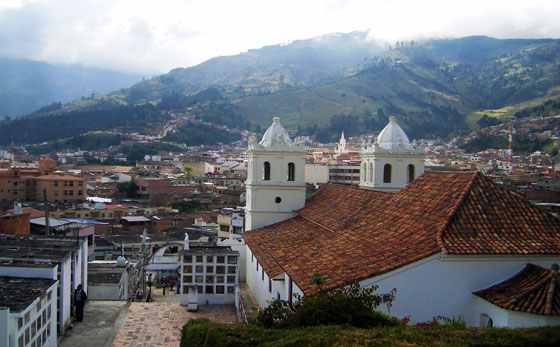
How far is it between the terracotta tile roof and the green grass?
1463 millimetres

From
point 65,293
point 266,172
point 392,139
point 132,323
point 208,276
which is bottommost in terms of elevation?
point 132,323

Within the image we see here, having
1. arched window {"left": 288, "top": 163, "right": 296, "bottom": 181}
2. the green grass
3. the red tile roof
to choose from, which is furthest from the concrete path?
arched window {"left": 288, "top": 163, "right": 296, "bottom": 181}

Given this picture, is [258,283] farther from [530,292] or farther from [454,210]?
[530,292]

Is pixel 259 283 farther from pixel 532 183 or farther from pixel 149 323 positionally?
pixel 532 183

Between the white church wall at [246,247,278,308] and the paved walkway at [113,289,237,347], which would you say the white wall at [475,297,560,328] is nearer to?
the white church wall at [246,247,278,308]

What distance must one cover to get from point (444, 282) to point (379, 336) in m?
3.94

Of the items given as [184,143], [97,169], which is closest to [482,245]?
[97,169]

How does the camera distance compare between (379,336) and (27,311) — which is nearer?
(379,336)

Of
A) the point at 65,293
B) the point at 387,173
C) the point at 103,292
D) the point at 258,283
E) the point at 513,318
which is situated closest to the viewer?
the point at 513,318

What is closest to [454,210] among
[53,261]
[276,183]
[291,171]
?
[53,261]

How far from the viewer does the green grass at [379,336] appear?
848 centimetres

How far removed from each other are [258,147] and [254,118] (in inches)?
6833

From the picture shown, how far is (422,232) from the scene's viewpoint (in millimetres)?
13344

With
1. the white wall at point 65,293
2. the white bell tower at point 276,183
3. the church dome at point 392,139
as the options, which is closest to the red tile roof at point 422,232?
the white wall at point 65,293
